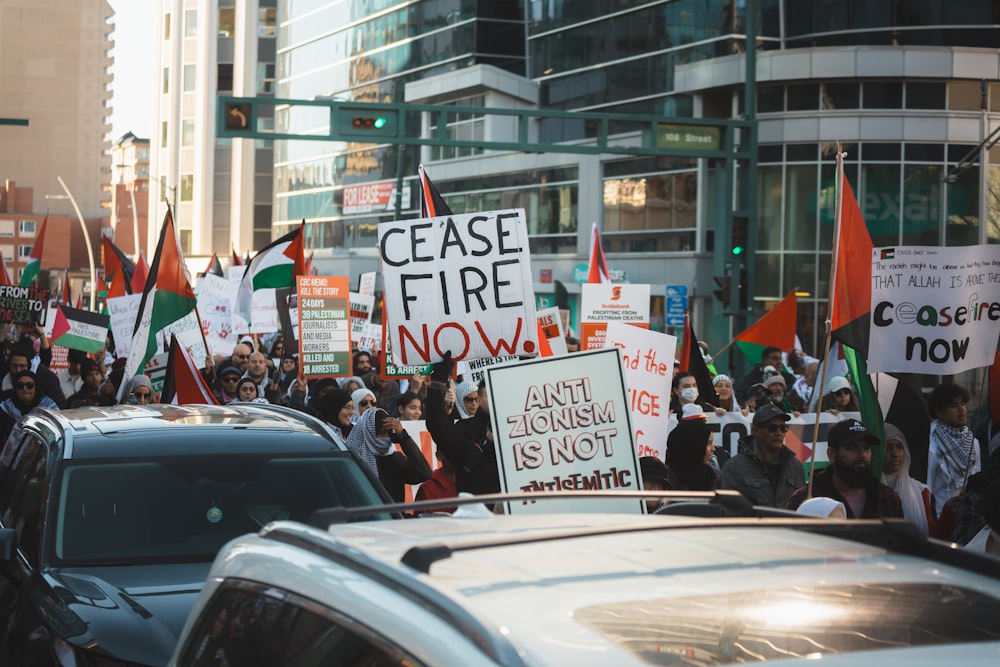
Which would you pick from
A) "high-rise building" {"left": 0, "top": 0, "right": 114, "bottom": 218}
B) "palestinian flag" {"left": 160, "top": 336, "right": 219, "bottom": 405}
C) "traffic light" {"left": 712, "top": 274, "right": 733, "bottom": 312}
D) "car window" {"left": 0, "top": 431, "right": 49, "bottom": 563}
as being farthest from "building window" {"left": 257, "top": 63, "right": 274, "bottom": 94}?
"car window" {"left": 0, "top": 431, "right": 49, "bottom": 563}

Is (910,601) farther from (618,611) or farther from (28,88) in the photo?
(28,88)

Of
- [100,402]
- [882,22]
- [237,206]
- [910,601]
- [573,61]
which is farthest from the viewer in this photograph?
[237,206]

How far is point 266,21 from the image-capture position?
88.8m

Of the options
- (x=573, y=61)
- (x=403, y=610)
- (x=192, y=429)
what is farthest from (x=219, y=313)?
(x=573, y=61)

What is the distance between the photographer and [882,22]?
3653 centimetres

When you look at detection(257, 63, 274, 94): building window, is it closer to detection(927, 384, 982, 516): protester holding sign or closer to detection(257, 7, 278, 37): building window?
detection(257, 7, 278, 37): building window

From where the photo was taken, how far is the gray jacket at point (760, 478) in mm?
7930

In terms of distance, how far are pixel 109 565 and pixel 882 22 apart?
1353 inches

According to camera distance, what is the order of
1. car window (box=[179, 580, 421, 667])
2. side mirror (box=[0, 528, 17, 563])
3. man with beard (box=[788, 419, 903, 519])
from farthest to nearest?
1. man with beard (box=[788, 419, 903, 519])
2. side mirror (box=[0, 528, 17, 563])
3. car window (box=[179, 580, 421, 667])

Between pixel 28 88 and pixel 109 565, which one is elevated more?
pixel 28 88

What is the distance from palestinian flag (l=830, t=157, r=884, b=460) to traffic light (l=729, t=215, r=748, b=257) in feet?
53.9

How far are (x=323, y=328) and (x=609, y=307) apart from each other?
11.0 ft

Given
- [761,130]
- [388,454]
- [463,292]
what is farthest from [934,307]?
[761,130]

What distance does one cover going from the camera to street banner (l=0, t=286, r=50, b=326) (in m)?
18.8
